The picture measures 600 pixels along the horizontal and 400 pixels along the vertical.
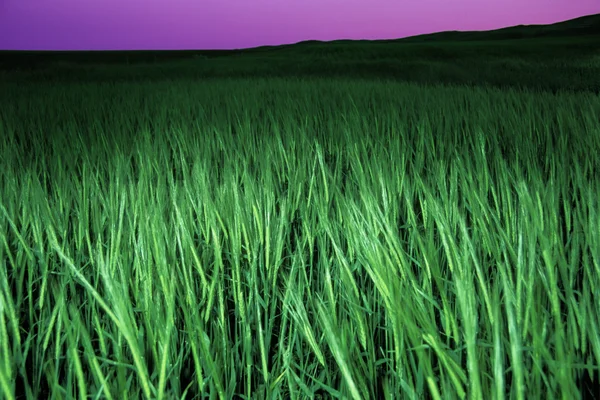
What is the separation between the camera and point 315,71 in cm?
748

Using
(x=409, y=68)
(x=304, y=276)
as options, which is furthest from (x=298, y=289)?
(x=409, y=68)

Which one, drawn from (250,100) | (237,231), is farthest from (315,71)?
(237,231)

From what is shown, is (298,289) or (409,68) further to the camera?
(409,68)

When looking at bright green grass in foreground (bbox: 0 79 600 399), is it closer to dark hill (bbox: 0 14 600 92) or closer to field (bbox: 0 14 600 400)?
field (bbox: 0 14 600 400)

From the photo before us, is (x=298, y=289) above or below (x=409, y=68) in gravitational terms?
below

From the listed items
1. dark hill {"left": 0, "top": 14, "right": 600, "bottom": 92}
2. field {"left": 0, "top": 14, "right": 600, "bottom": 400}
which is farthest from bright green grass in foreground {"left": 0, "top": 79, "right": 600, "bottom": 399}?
dark hill {"left": 0, "top": 14, "right": 600, "bottom": 92}

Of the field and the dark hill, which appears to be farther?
the dark hill

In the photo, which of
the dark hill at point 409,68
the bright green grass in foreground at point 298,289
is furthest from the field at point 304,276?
the dark hill at point 409,68

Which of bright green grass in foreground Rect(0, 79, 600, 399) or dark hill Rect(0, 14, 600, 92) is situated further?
dark hill Rect(0, 14, 600, 92)

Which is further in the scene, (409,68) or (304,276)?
(409,68)

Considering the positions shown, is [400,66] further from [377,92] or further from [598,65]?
[377,92]

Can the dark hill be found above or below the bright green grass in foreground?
above

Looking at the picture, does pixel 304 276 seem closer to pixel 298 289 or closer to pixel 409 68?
pixel 298 289

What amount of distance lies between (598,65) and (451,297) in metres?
6.46
